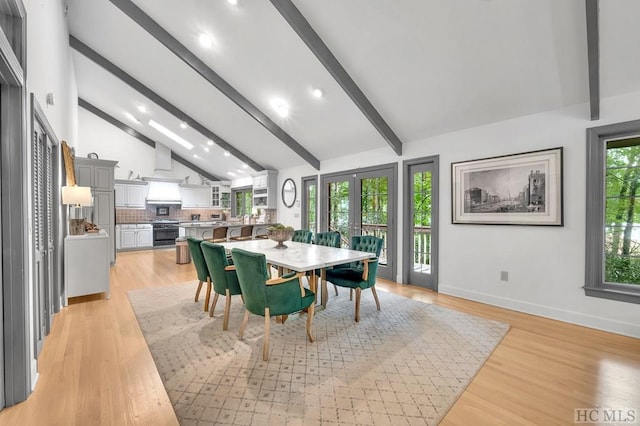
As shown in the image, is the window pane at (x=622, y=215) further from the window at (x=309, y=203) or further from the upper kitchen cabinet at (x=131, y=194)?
the upper kitchen cabinet at (x=131, y=194)

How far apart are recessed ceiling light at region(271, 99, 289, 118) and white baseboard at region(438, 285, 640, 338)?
371 cm

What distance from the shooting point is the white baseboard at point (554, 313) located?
271cm

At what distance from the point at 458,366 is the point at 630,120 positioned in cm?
287

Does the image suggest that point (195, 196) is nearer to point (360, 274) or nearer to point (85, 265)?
point (85, 265)

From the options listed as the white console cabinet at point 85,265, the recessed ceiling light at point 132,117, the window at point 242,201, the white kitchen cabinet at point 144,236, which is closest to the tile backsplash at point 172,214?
the window at point 242,201

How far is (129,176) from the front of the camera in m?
8.36

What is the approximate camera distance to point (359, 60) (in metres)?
3.30

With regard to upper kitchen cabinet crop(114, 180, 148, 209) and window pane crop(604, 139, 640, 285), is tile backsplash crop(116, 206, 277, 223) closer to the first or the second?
upper kitchen cabinet crop(114, 180, 148, 209)

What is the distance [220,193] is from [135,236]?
2863mm

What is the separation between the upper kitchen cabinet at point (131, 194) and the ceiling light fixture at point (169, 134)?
179 cm


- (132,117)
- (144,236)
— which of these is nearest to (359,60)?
(132,117)

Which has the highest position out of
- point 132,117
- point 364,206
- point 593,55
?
point 132,117

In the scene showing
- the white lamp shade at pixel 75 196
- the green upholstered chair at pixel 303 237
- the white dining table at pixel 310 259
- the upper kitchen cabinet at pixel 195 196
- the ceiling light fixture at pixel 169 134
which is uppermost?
the ceiling light fixture at pixel 169 134

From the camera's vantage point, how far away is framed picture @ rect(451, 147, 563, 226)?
10.2 feet
